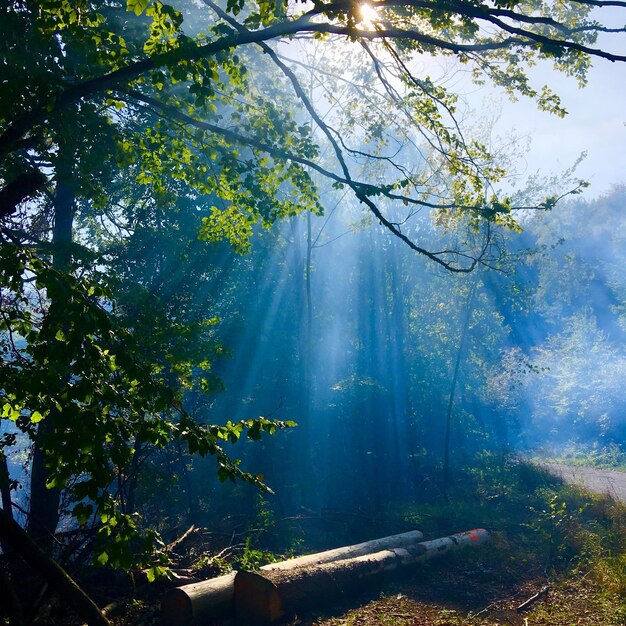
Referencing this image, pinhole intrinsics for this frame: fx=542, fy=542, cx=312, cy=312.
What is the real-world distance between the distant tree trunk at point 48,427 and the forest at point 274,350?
6 cm

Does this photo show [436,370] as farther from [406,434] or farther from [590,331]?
[590,331]

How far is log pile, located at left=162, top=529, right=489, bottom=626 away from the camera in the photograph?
7.21 metres

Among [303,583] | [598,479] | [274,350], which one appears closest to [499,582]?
[303,583]

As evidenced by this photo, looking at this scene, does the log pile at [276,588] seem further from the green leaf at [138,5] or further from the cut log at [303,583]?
the green leaf at [138,5]

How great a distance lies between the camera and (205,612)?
23.8ft

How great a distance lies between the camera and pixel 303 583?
8.16m

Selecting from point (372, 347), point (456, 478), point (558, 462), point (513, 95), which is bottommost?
point (558, 462)

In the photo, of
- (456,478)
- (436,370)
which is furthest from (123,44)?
(436,370)

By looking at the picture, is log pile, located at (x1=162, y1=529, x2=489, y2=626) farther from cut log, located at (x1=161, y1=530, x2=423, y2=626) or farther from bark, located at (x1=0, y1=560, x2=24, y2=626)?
bark, located at (x1=0, y1=560, x2=24, y2=626)

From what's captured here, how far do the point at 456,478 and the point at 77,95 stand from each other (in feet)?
60.7

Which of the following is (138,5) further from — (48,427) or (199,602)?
(199,602)

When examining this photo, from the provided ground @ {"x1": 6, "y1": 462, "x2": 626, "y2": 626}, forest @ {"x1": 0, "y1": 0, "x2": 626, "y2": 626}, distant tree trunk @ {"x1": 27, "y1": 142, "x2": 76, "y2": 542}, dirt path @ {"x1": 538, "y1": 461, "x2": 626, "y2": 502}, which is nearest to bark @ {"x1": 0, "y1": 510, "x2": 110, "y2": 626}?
forest @ {"x1": 0, "y1": 0, "x2": 626, "y2": 626}

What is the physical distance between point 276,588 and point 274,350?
1490 centimetres

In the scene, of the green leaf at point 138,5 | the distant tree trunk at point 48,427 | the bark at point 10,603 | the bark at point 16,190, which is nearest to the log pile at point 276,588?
the distant tree trunk at point 48,427
